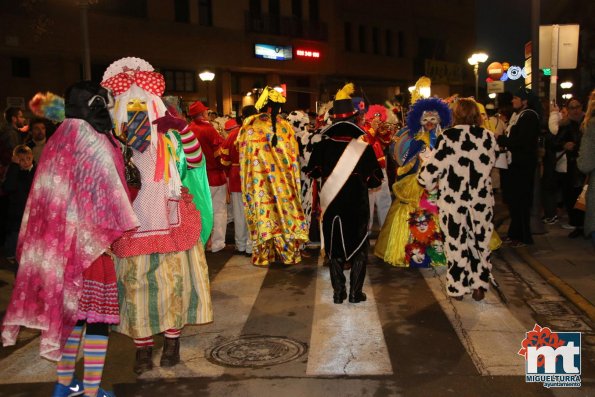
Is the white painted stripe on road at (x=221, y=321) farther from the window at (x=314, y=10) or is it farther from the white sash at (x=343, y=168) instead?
the window at (x=314, y=10)

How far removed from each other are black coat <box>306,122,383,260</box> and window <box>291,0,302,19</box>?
30.4 metres

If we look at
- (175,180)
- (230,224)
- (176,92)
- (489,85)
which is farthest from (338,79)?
(175,180)

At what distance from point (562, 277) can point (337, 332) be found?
3150mm

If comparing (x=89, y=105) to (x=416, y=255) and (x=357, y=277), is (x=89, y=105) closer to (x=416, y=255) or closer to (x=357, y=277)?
(x=357, y=277)

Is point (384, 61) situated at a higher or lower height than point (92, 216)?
higher

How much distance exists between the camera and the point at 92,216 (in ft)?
12.6

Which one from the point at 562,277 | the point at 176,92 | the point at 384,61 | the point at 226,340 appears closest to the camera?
the point at 226,340

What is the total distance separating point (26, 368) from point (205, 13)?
27942 mm

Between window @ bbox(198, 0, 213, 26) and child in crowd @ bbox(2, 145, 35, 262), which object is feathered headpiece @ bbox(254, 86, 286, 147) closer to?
child in crowd @ bbox(2, 145, 35, 262)

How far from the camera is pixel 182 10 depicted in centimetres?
2972

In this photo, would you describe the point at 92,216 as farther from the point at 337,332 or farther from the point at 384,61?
the point at 384,61

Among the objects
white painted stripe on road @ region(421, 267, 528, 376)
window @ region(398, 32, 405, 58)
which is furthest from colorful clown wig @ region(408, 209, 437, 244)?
window @ region(398, 32, 405, 58)
